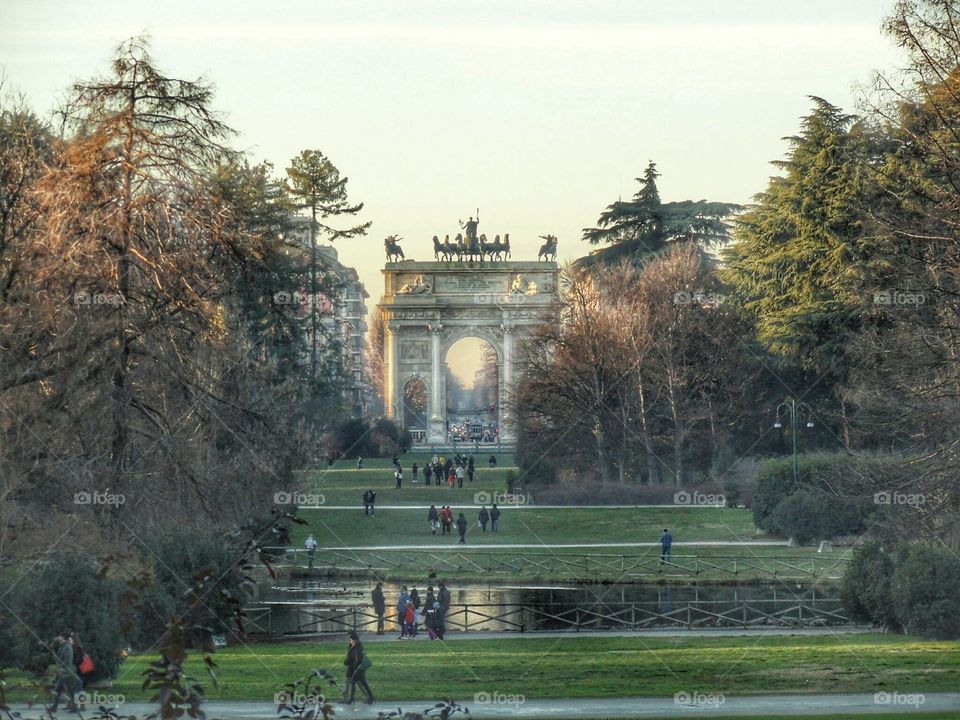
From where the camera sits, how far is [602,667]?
20.4m

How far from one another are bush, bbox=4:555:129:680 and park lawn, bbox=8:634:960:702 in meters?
0.52

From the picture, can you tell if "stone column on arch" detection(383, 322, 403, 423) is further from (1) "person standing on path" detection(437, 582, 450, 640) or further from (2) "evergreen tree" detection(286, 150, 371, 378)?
(1) "person standing on path" detection(437, 582, 450, 640)

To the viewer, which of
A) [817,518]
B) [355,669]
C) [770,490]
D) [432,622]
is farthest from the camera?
[770,490]

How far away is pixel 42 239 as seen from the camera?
746 inches

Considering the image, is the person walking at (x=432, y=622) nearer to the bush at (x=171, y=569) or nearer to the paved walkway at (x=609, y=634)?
the paved walkway at (x=609, y=634)

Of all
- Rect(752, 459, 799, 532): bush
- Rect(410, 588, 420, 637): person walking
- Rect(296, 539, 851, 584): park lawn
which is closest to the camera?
Rect(410, 588, 420, 637): person walking

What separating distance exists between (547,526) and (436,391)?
5673 centimetres

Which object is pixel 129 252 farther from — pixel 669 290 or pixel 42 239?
pixel 669 290

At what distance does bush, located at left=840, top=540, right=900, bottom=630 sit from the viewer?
83.9 feet

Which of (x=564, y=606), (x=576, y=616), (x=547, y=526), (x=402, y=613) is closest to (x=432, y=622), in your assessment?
(x=402, y=613)

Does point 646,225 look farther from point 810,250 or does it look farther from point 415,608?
point 415,608

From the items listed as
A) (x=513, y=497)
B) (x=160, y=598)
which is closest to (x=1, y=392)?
(x=160, y=598)

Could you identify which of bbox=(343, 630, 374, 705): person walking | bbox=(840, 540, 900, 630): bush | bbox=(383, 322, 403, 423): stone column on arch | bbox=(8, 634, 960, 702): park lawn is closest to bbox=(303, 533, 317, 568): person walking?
bbox=(8, 634, 960, 702): park lawn

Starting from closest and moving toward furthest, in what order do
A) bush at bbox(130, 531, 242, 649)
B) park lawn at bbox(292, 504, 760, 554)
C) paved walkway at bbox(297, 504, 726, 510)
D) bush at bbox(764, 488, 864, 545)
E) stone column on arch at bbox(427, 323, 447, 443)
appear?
bush at bbox(130, 531, 242, 649), bush at bbox(764, 488, 864, 545), park lawn at bbox(292, 504, 760, 554), paved walkway at bbox(297, 504, 726, 510), stone column on arch at bbox(427, 323, 447, 443)
